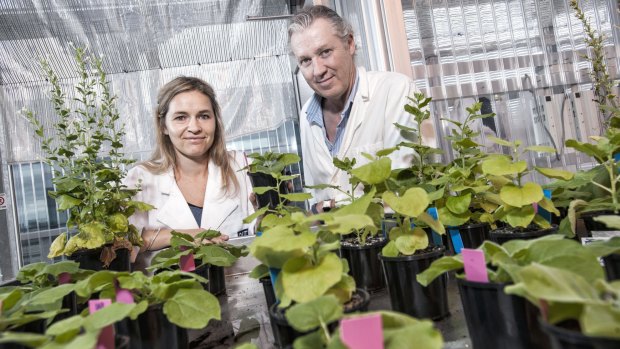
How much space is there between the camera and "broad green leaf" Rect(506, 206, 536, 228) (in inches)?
32.5

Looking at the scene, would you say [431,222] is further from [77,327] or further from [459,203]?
[77,327]

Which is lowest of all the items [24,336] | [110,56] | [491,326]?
[491,326]

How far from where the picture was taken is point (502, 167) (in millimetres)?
782

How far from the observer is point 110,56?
3.43 metres

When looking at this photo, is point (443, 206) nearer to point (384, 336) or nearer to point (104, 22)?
point (384, 336)

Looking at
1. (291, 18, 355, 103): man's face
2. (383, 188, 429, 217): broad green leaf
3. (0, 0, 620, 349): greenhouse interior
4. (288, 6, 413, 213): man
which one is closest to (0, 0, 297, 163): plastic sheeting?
(0, 0, 620, 349): greenhouse interior

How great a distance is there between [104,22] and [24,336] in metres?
3.35

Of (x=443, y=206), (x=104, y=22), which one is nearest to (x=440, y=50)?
(x=443, y=206)

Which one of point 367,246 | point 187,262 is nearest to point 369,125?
point 367,246

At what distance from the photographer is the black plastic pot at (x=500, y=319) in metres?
0.52

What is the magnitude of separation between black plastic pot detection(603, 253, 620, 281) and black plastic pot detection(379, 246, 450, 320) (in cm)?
24

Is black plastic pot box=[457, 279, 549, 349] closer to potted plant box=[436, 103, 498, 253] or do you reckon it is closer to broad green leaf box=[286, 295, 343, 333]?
broad green leaf box=[286, 295, 343, 333]

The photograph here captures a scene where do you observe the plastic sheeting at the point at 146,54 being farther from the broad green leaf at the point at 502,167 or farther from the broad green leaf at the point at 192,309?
the broad green leaf at the point at 192,309

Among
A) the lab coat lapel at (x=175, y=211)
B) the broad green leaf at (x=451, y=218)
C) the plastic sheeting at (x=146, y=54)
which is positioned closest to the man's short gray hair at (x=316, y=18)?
the lab coat lapel at (x=175, y=211)
